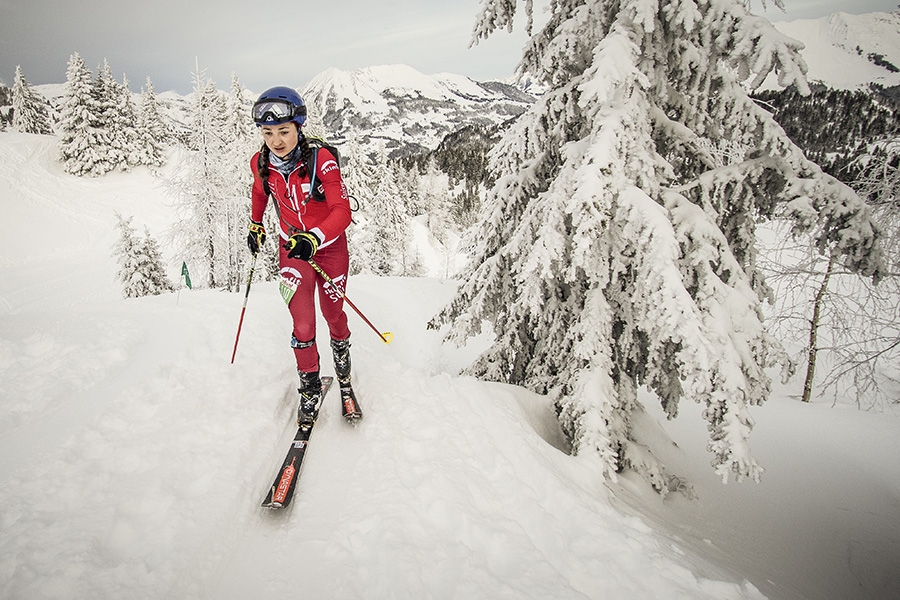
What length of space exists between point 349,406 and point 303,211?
2.32 m

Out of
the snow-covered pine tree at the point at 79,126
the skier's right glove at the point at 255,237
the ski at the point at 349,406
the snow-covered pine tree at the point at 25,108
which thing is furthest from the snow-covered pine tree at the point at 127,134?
the ski at the point at 349,406

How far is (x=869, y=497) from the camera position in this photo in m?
8.50

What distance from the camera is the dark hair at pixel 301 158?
421 centimetres

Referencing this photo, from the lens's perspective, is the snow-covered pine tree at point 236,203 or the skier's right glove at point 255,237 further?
the snow-covered pine tree at point 236,203

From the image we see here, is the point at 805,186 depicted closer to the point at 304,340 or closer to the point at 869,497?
the point at 304,340

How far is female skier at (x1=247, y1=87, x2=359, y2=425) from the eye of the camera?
402 cm

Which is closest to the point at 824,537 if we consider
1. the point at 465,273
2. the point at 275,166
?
the point at 465,273

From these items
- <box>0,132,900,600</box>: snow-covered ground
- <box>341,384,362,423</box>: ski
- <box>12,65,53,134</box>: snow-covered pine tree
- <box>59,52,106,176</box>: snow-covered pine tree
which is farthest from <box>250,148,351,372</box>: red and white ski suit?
<box>12,65,53,134</box>: snow-covered pine tree

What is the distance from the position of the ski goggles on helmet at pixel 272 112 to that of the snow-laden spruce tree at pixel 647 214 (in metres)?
3.12

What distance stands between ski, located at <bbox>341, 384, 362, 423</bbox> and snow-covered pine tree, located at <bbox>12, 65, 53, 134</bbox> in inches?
2737

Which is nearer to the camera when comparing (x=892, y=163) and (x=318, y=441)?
(x=318, y=441)

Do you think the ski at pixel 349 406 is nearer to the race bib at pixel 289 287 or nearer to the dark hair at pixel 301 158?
the race bib at pixel 289 287

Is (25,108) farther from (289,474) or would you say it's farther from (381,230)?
(289,474)

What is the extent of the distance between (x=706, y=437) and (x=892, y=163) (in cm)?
783
